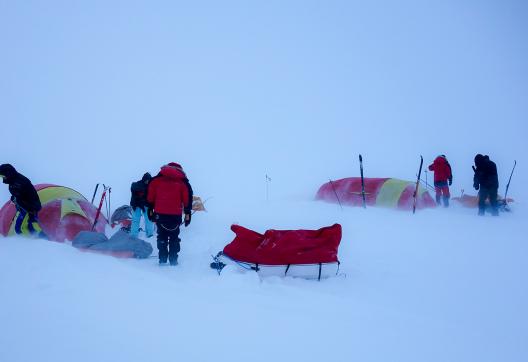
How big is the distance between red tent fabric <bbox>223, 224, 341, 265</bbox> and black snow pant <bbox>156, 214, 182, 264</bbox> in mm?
1104

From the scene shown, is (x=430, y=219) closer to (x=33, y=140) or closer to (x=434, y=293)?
(x=434, y=293)

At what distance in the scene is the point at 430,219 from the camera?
11.3m

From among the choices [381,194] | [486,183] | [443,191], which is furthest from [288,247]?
[443,191]

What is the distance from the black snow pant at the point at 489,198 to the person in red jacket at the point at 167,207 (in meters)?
10.00

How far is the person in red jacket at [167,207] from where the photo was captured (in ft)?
22.6

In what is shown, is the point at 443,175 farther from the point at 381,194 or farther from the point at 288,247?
the point at 288,247

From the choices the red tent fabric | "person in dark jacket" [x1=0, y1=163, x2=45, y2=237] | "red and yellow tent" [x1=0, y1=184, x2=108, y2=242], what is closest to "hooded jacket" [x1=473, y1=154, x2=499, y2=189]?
the red tent fabric

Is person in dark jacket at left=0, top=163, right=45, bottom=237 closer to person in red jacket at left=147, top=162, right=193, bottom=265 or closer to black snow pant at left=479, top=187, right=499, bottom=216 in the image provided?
person in red jacket at left=147, top=162, right=193, bottom=265

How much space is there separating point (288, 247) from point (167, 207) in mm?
2388

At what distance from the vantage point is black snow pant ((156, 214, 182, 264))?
22.6 feet

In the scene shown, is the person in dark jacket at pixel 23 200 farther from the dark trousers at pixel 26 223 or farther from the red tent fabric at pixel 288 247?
the red tent fabric at pixel 288 247

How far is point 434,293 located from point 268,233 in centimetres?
267

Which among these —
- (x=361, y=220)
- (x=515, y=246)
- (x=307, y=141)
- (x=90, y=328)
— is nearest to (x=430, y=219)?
(x=361, y=220)

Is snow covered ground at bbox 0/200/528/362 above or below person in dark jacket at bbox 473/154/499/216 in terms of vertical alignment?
below
